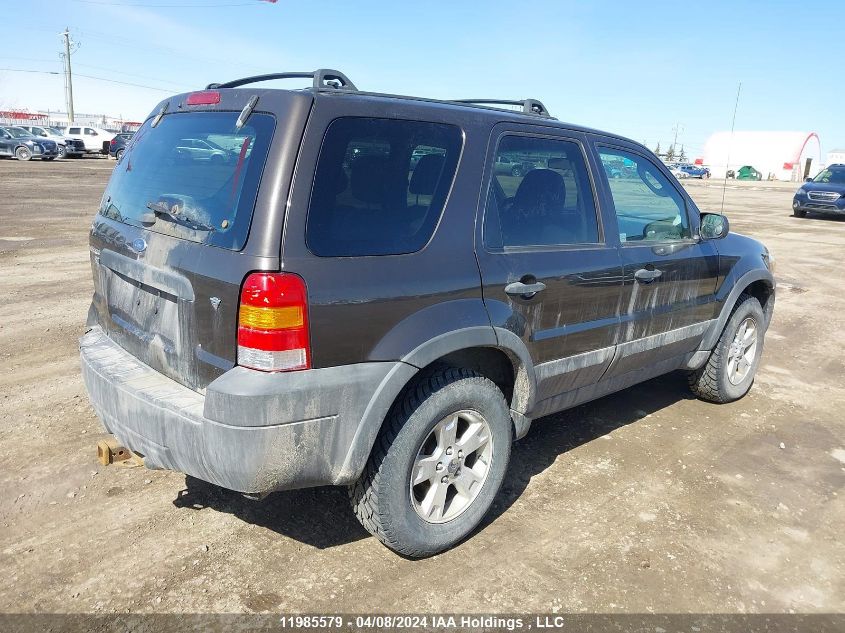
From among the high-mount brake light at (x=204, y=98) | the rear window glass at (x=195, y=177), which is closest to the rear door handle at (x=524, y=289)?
the rear window glass at (x=195, y=177)

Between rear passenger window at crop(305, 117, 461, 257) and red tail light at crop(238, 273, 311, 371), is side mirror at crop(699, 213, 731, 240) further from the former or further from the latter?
red tail light at crop(238, 273, 311, 371)

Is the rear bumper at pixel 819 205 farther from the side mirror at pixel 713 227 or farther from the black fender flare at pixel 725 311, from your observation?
the side mirror at pixel 713 227

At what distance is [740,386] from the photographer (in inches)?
197

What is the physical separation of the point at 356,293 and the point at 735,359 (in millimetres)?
3555

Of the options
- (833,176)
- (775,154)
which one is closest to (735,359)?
(833,176)

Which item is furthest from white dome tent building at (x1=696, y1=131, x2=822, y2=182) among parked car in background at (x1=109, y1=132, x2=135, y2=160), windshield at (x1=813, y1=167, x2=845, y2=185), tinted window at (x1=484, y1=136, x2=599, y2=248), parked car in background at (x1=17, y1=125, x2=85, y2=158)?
tinted window at (x1=484, y1=136, x2=599, y2=248)

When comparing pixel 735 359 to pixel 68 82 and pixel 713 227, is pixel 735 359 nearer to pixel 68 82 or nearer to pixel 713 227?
pixel 713 227

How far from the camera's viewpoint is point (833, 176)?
21.1 metres

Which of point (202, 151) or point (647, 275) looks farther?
point (647, 275)

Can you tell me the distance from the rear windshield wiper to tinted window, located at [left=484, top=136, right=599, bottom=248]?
1207 millimetres

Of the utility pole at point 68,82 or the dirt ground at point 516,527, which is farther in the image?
the utility pole at point 68,82

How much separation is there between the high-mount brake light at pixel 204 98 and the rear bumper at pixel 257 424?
1.20 m

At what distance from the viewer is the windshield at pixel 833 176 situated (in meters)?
20.9

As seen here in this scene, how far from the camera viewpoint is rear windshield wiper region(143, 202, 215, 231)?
2578 millimetres
